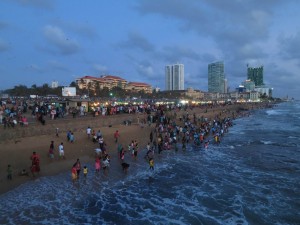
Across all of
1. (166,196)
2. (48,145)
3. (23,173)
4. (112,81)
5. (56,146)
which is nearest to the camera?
(166,196)

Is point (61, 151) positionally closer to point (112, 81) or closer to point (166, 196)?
point (166, 196)

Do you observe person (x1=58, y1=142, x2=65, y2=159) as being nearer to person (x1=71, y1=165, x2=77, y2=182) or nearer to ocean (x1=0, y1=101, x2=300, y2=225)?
ocean (x1=0, y1=101, x2=300, y2=225)

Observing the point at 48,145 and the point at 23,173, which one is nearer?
the point at 23,173

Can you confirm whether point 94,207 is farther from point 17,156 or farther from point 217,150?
point 217,150

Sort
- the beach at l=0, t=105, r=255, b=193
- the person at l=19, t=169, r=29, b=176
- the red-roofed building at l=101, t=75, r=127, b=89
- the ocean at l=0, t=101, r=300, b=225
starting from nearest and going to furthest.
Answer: the ocean at l=0, t=101, r=300, b=225 < the person at l=19, t=169, r=29, b=176 < the beach at l=0, t=105, r=255, b=193 < the red-roofed building at l=101, t=75, r=127, b=89

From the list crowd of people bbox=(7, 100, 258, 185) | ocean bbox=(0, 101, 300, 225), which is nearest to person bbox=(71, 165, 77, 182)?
Result: crowd of people bbox=(7, 100, 258, 185)

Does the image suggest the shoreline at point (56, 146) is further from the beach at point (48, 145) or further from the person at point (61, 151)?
the person at point (61, 151)

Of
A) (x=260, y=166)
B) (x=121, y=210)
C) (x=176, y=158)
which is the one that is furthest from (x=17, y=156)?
(x=260, y=166)

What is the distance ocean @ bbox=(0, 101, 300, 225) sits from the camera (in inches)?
431

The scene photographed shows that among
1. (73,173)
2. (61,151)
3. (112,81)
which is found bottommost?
(73,173)

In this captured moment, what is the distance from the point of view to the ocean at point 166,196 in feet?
35.9

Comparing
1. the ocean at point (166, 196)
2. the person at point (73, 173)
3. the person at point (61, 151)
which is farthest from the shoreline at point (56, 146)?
the person at point (73, 173)

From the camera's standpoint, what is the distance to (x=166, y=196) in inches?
528

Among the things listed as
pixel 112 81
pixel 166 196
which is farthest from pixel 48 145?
pixel 112 81
